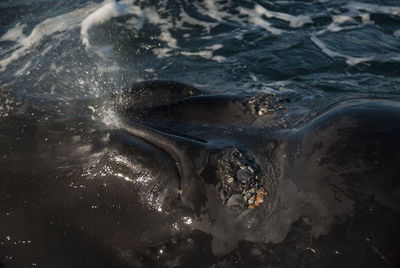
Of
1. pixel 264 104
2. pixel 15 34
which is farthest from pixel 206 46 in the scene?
pixel 15 34


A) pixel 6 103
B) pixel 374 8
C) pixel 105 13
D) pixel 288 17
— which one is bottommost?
pixel 374 8

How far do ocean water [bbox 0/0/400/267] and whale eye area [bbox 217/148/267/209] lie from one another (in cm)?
281

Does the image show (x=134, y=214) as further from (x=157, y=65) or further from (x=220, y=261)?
(x=157, y=65)

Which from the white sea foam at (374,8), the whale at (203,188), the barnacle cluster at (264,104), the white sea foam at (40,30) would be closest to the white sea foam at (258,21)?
the white sea foam at (374,8)

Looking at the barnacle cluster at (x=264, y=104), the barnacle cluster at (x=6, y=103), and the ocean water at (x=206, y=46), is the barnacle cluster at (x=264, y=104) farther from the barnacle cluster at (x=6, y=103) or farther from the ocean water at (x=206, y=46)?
the barnacle cluster at (x=6, y=103)

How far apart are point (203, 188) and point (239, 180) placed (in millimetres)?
275

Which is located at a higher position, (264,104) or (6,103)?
(6,103)

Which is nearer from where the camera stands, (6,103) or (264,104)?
(264,104)

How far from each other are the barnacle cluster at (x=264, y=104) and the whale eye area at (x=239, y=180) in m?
0.76

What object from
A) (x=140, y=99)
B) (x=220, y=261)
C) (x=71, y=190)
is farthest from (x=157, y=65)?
(x=220, y=261)

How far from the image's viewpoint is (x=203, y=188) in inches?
109

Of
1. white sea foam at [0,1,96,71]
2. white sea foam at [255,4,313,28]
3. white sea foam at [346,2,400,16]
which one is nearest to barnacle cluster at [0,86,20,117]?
white sea foam at [0,1,96,71]

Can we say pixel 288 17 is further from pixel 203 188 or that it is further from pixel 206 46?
pixel 203 188

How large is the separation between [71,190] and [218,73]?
179 inches
